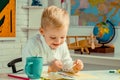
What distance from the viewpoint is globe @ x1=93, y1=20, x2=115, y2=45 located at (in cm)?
332

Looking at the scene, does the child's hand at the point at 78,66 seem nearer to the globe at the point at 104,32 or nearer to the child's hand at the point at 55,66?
the child's hand at the point at 55,66

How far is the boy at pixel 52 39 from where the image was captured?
162 cm

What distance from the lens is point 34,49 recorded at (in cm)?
174

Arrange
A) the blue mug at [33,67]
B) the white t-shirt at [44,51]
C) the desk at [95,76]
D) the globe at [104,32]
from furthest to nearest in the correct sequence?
1. the globe at [104,32]
2. the white t-shirt at [44,51]
3. the desk at [95,76]
4. the blue mug at [33,67]

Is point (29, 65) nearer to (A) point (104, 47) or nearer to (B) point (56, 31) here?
(B) point (56, 31)

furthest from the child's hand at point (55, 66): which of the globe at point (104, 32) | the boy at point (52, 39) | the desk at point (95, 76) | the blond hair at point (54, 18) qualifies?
the globe at point (104, 32)

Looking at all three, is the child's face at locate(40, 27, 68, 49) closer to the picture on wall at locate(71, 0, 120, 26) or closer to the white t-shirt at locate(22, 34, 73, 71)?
the white t-shirt at locate(22, 34, 73, 71)

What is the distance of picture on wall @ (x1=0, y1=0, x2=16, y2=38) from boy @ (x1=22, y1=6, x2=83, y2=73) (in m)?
1.84

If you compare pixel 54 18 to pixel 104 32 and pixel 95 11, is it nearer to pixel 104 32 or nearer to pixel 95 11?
pixel 104 32

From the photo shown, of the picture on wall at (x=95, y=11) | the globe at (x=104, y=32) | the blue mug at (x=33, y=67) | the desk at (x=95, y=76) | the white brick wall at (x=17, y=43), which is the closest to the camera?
the blue mug at (x=33, y=67)

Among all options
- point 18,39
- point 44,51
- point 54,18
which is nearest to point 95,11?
point 18,39

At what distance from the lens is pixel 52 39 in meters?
1.64

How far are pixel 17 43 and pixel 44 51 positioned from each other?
6.65 feet

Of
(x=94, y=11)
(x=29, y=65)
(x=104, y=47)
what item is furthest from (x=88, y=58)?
(x=29, y=65)
